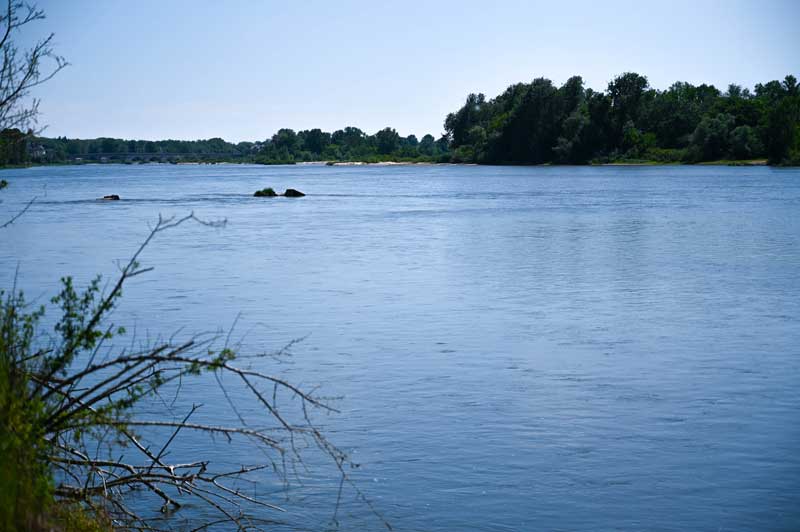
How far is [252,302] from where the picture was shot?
18.3 metres

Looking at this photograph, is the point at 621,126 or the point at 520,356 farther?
the point at 621,126

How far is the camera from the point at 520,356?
44.4 ft

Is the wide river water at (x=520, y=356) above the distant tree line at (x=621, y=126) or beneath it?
beneath

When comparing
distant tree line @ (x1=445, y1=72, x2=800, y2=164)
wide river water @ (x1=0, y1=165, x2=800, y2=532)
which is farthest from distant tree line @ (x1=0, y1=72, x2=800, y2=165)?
wide river water @ (x1=0, y1=165, x2=800, y2=532)

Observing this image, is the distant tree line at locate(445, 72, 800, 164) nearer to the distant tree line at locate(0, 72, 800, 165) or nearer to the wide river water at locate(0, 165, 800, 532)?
the distant tree line at locate(0, 72, 800, 165)

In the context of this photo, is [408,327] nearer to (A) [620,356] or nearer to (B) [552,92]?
(A) [620,356]

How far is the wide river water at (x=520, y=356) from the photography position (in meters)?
8.68

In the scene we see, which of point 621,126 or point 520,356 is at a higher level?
point 621,126

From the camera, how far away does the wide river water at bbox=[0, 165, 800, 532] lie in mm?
8680

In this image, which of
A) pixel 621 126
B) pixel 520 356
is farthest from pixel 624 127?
pixel 520 356

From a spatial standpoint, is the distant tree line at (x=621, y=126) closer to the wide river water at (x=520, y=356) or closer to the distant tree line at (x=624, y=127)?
the distant tree line at (x=624, y=127)

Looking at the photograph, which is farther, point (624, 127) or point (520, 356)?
point (624, 127)

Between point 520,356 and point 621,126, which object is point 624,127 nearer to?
point 621,126

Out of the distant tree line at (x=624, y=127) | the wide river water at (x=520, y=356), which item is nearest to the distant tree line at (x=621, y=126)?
the distant tree line at (x=624, y=127)
